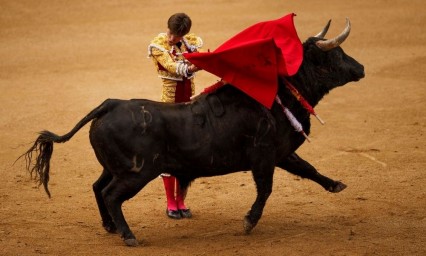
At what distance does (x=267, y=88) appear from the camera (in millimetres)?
7676

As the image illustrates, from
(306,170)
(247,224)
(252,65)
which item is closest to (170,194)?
(247,224)

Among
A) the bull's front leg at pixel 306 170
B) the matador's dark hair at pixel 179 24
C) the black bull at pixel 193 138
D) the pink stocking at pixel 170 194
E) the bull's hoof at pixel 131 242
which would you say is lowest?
the bull's hoof at pixel 131 242

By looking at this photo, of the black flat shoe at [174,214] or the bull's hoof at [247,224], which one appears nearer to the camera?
the bull's hoof at [247,224]

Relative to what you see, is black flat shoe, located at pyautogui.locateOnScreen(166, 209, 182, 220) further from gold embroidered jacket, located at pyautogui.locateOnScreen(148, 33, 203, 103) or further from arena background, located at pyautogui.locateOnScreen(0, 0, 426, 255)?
gold embroidered jacket, located at pyautogui.locateOnScreen(148, 33, 203, 103)

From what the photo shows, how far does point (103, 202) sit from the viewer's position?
799 cm

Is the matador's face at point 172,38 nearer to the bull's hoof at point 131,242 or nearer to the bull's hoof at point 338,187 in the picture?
the bull's hoof at point 131,242

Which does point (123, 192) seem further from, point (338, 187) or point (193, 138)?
point (338, 187)

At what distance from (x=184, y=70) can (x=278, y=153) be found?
114 centimetres

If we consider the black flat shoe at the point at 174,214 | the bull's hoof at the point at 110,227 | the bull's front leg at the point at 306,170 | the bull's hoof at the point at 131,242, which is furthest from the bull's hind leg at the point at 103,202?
the bull's front leg at the point at 306,170

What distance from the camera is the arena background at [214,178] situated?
307 inches

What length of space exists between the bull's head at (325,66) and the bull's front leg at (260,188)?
0.92m

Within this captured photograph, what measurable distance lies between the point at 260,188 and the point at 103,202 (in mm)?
1447

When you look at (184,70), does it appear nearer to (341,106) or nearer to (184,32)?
(184,32)

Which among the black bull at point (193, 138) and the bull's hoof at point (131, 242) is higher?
the black bull at point (193, 138)
